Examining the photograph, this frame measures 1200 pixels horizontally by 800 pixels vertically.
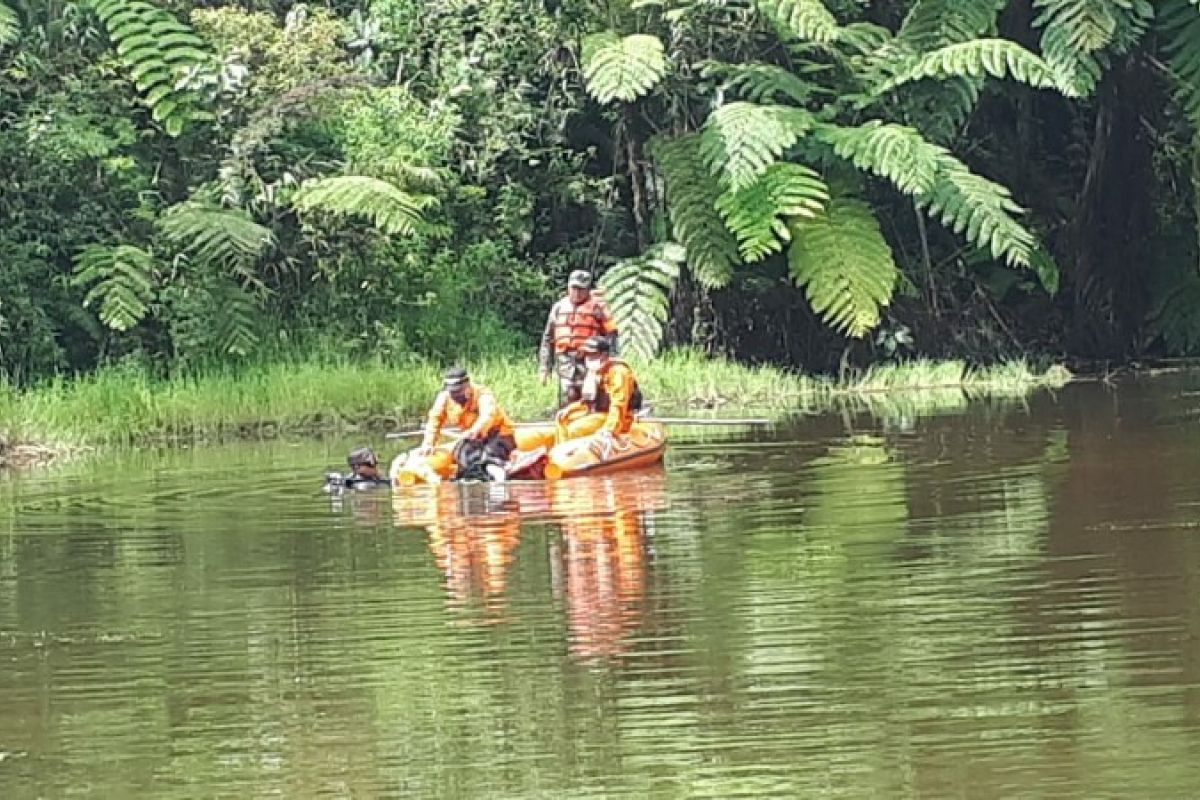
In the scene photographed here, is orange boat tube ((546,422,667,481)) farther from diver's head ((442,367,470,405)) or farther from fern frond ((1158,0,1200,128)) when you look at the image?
fern frond ((1158,0,1200,128))

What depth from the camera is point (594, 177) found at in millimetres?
27922

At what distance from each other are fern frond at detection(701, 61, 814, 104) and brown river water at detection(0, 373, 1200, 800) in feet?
31.7

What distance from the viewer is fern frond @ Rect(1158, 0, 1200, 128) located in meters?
24.1

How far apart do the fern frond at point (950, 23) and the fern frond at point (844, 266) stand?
212 cm

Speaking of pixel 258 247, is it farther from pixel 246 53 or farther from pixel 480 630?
pixel 480 630

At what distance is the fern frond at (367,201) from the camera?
76.8 feet

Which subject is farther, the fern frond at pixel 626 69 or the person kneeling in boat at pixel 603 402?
the fern frond at pixel 626 69

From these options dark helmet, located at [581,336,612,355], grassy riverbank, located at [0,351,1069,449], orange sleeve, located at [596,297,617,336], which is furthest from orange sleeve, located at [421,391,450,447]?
grassy riverbank, located at [0,351,1069,449]

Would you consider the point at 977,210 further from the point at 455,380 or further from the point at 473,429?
the point at 473,429

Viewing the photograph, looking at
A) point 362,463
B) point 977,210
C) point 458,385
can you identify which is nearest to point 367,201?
point 977,210

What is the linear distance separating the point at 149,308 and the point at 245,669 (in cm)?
1631

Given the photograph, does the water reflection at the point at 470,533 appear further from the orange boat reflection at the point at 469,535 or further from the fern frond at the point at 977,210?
the fern frond at the point at 977,210

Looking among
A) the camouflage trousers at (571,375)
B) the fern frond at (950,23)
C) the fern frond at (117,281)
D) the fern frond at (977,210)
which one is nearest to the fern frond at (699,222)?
the fern frond at (977,210)

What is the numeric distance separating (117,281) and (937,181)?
8410 mm
